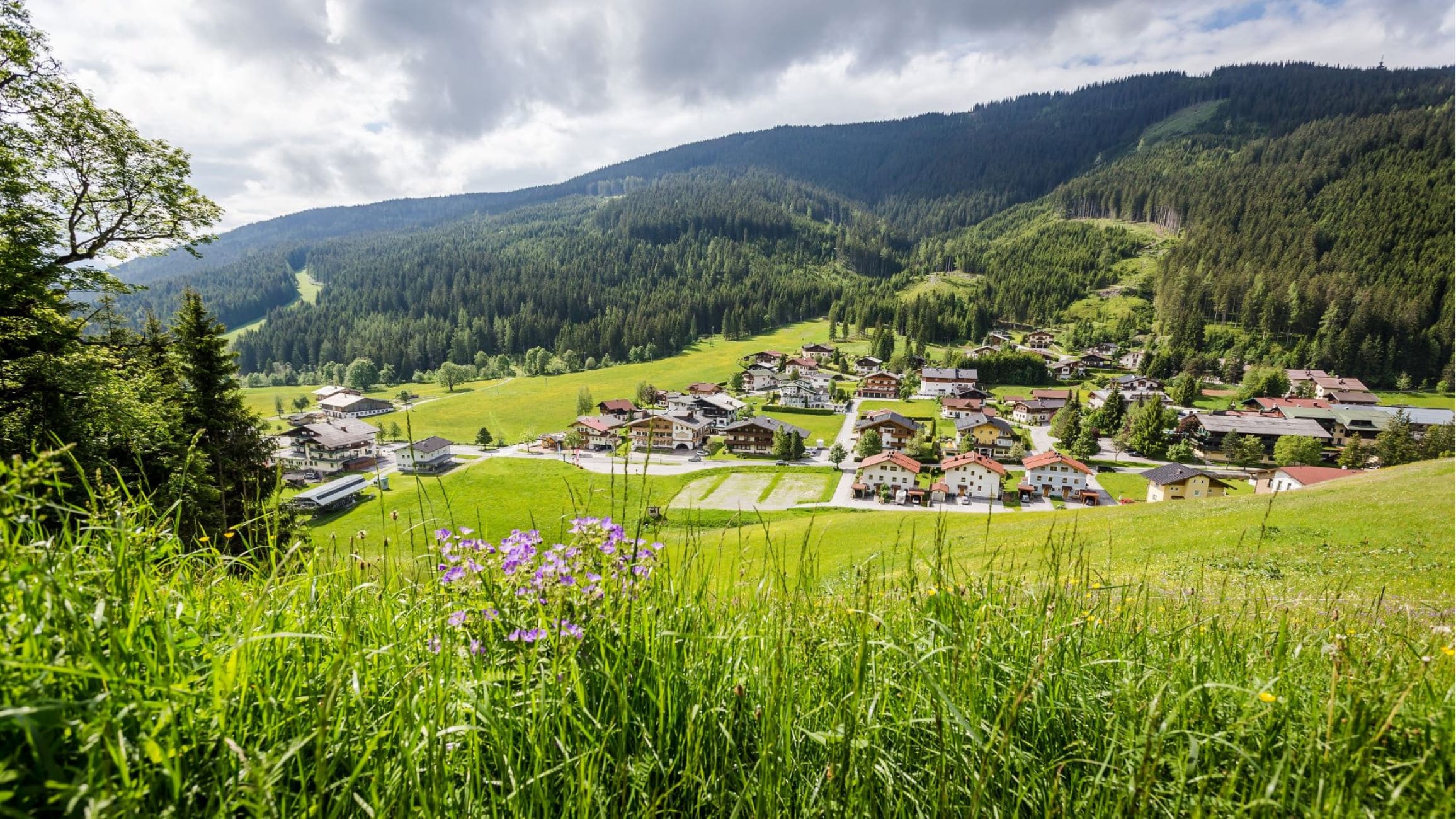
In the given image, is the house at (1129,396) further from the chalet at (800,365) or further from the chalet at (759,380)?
the chalet at (759,380)

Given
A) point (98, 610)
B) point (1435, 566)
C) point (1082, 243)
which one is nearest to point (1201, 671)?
point (98, 610)

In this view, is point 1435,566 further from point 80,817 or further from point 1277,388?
point 1277,388

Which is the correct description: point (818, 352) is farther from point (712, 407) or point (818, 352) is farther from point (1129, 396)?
point (1129, 396)

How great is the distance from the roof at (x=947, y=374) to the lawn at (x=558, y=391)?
3988 centimetres

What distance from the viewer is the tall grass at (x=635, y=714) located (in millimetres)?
1311

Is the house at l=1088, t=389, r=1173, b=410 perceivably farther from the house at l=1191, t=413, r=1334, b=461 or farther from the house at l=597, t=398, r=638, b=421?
the house at l=597, t=398, r=638, b=421

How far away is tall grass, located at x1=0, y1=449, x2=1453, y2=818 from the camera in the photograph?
4.30 ft

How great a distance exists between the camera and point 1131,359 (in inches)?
4774

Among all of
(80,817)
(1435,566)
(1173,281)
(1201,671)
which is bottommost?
(1435,566)

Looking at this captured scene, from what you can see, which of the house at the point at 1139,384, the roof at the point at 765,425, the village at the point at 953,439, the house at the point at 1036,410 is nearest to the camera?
the village at the point at 953,439

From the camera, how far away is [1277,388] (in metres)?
94.9

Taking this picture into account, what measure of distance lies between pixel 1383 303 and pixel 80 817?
17292cm

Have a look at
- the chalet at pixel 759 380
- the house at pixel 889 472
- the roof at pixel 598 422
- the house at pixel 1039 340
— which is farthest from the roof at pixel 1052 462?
the house at pixel 1039 340

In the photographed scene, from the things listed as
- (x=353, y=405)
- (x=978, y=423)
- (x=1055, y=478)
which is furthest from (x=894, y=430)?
(x=353, y=405)
